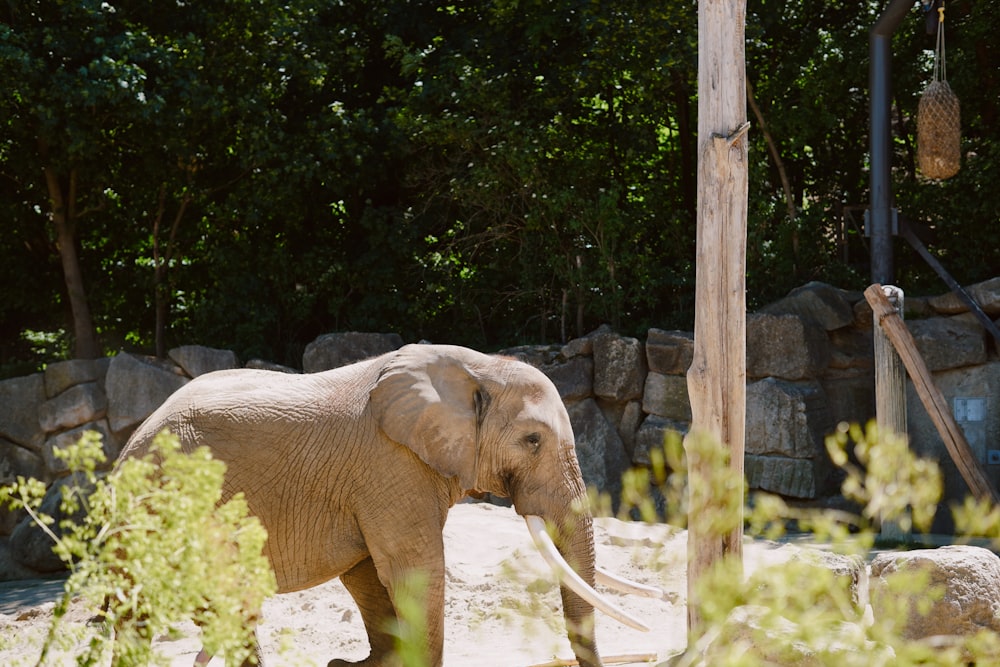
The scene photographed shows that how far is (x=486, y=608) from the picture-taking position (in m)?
7.44

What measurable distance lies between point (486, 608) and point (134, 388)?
4813mm

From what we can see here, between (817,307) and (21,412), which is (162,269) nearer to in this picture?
(21,412)

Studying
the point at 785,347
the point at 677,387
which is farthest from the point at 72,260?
the point at 785,347

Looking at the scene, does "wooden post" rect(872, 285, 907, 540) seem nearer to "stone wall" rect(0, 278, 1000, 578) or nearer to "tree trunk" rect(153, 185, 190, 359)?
"stone wall" rect(0, 278, 1000, 578)

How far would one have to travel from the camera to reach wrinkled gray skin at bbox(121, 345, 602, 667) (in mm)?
5438

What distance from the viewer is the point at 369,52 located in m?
13.1

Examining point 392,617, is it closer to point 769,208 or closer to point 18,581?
point 18,581

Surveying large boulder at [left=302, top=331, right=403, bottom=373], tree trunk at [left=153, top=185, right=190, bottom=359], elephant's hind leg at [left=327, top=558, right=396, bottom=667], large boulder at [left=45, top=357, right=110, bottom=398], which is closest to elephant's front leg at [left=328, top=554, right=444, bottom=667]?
elephant's hind leg at [left=327, top=558, right=396, bottom=667]

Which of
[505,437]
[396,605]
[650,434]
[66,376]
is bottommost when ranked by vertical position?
[396,605]

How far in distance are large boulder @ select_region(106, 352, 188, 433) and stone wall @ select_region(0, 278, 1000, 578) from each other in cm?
1

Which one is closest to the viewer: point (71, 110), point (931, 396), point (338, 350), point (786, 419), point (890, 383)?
point (931, 396)

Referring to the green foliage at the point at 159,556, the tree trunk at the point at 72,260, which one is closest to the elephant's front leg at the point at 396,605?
the green foliage at the point at 159,556

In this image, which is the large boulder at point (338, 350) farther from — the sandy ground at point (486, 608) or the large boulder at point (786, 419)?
the large boulder at point (786, 419)

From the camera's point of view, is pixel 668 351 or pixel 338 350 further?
pixel 338 350
